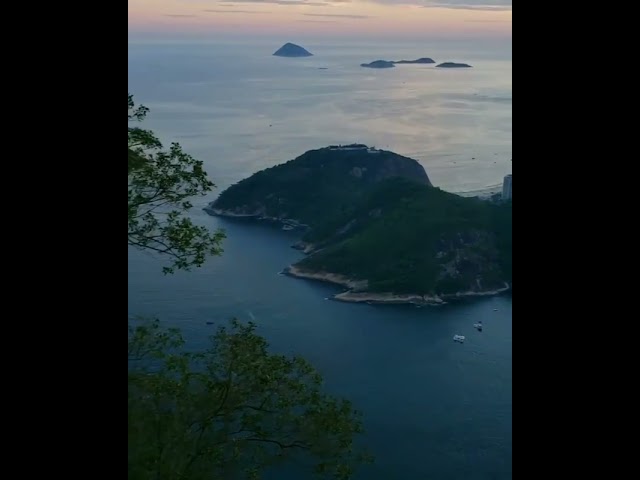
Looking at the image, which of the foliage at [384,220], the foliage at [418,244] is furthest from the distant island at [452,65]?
the foliage at [418,244]

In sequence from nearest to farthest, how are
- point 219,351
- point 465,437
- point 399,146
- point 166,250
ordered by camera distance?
1. point 166,250
2. point 219,351
3. point 465,437
4. point 399,146

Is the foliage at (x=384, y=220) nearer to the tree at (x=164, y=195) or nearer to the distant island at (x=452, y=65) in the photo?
the distant island at (x=452, y=65)

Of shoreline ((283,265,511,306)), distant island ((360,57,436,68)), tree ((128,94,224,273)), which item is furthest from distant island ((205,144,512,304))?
tree ((128,94,224,273))

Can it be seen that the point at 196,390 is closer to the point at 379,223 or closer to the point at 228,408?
the point at 228,408

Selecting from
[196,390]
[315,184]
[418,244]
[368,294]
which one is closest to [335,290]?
[368,294]

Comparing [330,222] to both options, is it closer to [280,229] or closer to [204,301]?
[280,229]

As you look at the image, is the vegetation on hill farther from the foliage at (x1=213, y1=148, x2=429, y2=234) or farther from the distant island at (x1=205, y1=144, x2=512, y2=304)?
the foliage at (x1=213, y1=148, x2=429, y2=234)
